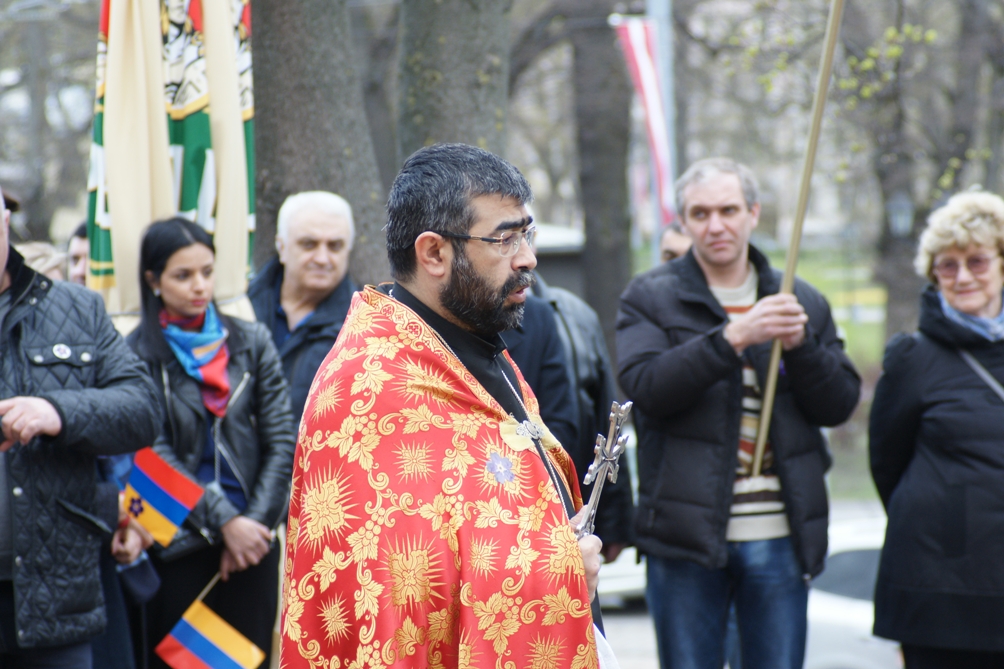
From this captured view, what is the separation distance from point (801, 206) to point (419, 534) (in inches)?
76.4

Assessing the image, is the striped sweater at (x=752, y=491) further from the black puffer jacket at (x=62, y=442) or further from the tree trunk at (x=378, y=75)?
the tree trunk at (x=378, y=75)

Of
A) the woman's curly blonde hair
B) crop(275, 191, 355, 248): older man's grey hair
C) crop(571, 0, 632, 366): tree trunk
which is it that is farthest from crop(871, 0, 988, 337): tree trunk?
crop(275, 191, 355, 248): older man's grey hair

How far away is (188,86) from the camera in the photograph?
4191 mm

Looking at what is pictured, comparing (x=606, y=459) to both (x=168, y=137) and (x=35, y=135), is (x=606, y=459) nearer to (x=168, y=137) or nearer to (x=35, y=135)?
(x=168, y=137)

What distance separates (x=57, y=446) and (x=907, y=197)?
10722 millimetres

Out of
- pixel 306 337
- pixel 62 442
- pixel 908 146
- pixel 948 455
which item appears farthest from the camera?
pixel 908 146

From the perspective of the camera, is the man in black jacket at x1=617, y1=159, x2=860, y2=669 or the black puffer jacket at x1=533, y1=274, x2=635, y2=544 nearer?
the man in black jacket at x1=617, y1=159, x2=860, y2=669

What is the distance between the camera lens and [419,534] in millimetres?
2100

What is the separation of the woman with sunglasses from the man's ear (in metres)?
2.17

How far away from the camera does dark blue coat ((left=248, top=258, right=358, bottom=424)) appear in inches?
168

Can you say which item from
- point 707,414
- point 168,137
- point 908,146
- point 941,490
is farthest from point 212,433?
point 908,146

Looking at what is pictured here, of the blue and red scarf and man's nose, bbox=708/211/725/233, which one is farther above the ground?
man's nose, bbox=708/211/725/233

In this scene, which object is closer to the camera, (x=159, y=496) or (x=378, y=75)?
(x=159, y=496)

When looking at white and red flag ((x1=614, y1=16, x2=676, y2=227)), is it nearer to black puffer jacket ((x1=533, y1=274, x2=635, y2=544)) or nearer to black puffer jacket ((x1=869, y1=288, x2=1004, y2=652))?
black puffer jacket ((x1=533, y1=274, x2=635, y2=544))
